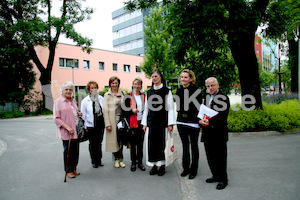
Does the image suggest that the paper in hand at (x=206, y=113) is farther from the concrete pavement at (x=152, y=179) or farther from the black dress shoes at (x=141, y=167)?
the black dress shoes at (x=141, y=167)

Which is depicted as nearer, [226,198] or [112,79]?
[226,198]

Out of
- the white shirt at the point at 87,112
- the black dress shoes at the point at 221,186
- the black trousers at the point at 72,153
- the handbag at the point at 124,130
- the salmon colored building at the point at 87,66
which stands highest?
the salmon colored building at the point at 87,66

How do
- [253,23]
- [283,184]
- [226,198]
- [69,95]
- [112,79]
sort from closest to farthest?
[226,198] < [283,184] < [69,95] < [112,79] < [253,23]

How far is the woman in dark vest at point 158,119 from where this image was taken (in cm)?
415

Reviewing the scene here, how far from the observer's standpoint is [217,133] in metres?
3.51

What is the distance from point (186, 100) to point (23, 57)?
20.3 meters

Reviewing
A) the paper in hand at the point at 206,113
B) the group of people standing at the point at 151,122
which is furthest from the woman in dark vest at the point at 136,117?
the paper in hand at the point at 206,113

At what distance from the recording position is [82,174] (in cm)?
440

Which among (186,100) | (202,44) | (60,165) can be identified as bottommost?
(60,165)

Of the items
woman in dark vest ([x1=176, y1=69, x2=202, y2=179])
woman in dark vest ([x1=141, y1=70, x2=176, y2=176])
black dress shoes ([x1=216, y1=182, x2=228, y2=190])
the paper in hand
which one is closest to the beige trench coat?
woman in dark vest ([x1=141, y1=70, x2=176, y2=176])

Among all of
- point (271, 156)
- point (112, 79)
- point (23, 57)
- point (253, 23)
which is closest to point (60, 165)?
point (112, 79)

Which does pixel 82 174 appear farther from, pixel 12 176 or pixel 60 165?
pixel 12 176

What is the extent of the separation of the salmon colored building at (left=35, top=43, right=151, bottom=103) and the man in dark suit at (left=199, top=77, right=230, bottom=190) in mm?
17773

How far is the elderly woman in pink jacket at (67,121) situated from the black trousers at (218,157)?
2.47 metres
